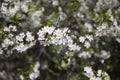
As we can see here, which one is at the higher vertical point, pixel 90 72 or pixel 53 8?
pixel 53 8

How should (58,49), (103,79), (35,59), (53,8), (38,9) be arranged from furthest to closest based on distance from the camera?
(35,59), (53,8), (38,9), (58,49), (103,79)

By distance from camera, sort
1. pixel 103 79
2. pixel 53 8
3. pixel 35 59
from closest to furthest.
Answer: pixel 103 79 → pixel 53 8 → pixel 35 59

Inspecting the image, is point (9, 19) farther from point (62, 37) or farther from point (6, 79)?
point (6, 79)

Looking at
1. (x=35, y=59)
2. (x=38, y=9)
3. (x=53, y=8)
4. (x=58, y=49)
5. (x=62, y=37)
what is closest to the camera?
(x=62, y=37)

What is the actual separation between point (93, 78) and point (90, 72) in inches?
3.2

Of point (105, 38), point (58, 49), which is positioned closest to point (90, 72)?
point (58, 49)

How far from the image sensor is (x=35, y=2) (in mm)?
3906

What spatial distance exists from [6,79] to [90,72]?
167cm

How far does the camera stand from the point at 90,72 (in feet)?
9.52

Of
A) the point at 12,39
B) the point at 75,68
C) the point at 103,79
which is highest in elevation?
the point at 75,68

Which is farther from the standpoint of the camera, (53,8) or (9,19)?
(53,8)

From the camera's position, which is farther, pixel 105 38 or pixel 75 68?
pixel 75 68

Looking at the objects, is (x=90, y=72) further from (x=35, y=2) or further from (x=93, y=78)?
(x=35, y=2)

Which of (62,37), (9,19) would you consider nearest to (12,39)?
(9,19)
